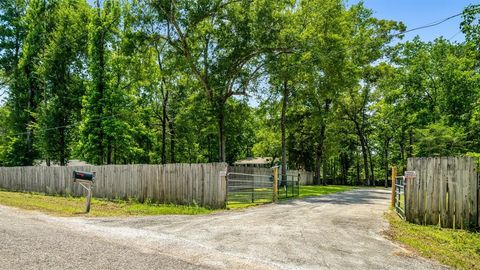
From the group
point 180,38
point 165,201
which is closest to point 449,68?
point 180,38

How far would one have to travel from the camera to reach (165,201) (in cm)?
1581

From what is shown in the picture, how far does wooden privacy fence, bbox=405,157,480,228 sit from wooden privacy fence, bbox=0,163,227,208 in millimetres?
6751

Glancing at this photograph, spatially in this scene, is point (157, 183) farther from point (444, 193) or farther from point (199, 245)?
point (444, 193)

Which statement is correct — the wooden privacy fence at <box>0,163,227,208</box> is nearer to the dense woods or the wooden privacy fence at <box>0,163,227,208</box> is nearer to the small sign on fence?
the small sign on fence

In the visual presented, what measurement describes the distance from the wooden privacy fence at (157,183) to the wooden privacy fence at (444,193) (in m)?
6.75

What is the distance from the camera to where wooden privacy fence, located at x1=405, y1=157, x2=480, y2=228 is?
901 centimetres

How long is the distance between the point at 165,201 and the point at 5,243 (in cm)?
919

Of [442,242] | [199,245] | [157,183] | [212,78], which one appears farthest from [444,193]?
[212,78]

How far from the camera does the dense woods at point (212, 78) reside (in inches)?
1023

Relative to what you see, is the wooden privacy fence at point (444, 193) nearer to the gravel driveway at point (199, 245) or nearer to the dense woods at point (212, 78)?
the gravel driveway at point (199, 245)

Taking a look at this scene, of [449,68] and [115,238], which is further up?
[449,68]

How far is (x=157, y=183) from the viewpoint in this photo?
16281 mm

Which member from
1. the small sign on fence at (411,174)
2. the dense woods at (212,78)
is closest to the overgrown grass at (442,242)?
the small sign on fence at (411,174)

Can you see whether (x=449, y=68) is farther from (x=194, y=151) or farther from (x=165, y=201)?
(x=194, y=151)
